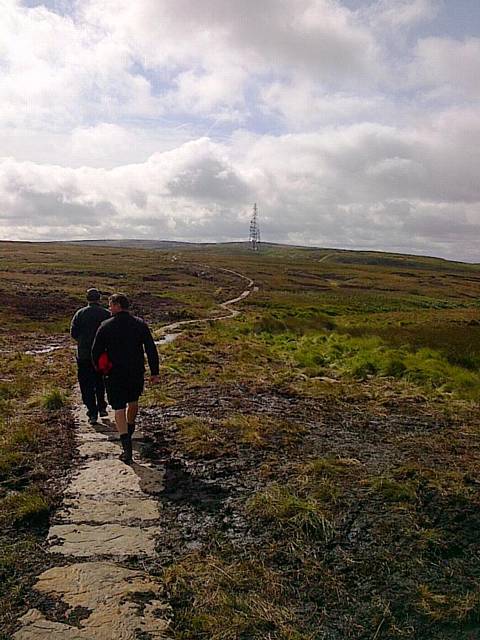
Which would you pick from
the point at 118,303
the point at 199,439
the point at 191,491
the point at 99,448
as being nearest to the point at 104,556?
the point at 191,491

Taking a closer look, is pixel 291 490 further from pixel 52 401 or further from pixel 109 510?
pixel 52 401

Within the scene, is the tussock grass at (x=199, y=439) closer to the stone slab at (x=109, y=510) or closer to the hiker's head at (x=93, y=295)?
the stone slab at (x=109, y=510)

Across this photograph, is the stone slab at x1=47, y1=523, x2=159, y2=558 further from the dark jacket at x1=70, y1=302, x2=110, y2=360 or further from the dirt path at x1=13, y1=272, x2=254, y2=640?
the dark jacket at x1=70, y1=302, x2=110, y2=360

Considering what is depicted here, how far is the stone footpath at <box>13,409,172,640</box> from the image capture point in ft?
14.9

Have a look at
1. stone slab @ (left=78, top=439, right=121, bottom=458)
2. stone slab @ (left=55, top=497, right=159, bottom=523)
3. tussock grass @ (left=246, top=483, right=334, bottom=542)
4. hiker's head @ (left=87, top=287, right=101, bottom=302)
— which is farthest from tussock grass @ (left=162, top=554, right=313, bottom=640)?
hiker's head @ (left=87, top=287, right=101, bottom=302)

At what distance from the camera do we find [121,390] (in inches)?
343

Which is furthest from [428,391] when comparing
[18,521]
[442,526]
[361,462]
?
[18,521]

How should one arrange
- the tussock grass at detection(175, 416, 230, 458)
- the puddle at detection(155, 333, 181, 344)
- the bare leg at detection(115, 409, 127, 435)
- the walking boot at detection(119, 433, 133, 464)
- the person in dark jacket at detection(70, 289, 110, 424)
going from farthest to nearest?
the puddle at detection(155, 333, 181, 344) < the person in dark jacket at detection(70, 289, 110, 424) < the tussock grass at detection(175, 416, 230, 458) < the bare leg at detection(115, 409, 127, 435) < the walking boot at detection(119, 433, 133, 464)

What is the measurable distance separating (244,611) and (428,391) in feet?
34.5

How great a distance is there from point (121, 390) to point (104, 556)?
3.38 metres

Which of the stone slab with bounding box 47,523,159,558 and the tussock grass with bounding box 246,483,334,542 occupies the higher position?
the tussock grass with bounding box 246,483,334,542

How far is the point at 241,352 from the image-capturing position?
2064 centimetres

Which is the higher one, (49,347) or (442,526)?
(442,526)

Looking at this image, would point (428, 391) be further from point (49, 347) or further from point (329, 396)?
point (49, 347)
